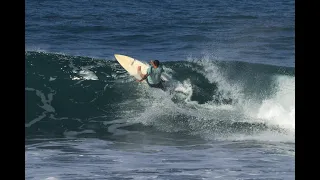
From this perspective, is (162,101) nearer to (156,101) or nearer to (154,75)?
(156,101)

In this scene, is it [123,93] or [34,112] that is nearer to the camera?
[34,112]

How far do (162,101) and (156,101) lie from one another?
12cm

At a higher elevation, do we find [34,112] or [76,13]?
[76,13]

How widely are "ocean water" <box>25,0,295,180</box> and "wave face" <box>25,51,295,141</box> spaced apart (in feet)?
0.08

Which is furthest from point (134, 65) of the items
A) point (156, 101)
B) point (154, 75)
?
point (156, 101)

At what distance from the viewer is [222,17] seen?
26562 millimetres

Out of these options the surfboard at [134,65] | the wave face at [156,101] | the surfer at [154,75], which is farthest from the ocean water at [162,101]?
the surfboard at [134,65]

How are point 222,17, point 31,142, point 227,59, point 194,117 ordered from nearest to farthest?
1. point 31,142
2. point 194,117
3. point 227,59
4. point 222,17

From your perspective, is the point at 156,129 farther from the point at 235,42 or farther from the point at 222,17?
the point at 222,17

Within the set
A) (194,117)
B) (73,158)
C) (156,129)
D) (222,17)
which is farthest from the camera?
(222,17)

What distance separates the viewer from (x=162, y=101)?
13.3 m

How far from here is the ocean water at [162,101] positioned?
8609 millimetres
